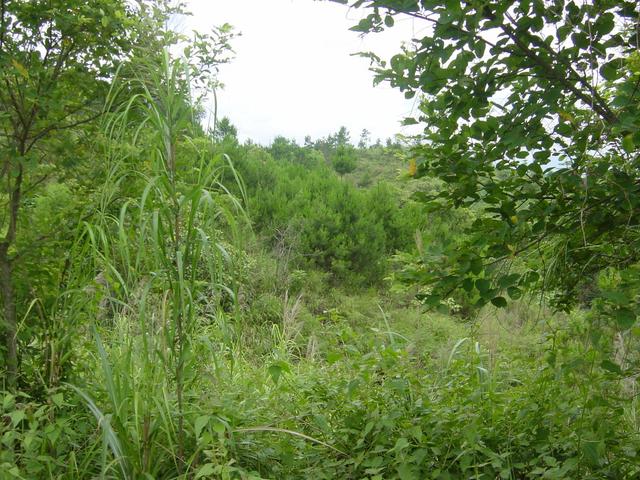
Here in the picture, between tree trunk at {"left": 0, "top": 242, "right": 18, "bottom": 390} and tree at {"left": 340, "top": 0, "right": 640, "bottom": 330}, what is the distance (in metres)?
1.74

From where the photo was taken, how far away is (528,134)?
215cm

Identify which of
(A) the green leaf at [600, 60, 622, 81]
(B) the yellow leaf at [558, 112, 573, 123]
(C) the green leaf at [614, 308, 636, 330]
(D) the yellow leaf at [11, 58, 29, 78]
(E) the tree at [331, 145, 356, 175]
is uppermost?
(E) the tree at [331, 145, 356, 175]

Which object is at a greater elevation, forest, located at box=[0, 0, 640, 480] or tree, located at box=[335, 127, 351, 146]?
tree, located at box=[335, 127, 351, 146]

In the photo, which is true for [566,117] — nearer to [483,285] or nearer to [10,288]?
Answer: [483,285]

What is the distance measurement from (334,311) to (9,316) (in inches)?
56.5

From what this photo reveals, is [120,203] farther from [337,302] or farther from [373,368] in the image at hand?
[337,302]

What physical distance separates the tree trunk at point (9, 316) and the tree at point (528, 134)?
1.74 m

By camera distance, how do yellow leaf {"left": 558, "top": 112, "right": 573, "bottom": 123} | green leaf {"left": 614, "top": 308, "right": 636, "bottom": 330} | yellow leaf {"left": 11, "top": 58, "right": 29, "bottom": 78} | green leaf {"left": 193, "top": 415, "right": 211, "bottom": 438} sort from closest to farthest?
green leaf {"left": 614, "top": 308, "right": 636, "bottom": 330}, green leaf {"left": 193, "top": 415, "right": 211, "bottom": 438}, yellow leaf {"left": 558, "top": 112, "right": 573, "bottom": 123}, yellow leaf {"left": 11, "top": 58, "right": 29, "bottom": 78}

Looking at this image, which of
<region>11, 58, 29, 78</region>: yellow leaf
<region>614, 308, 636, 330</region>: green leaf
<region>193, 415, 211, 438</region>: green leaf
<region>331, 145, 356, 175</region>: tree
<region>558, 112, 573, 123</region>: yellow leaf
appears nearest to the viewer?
<region>614, 308, 636, 330</region>: green leaf

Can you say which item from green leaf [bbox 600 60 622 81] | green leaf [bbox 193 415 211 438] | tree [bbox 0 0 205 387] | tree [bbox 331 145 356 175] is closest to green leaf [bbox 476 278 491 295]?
green leaf [bbox 600 60 622 81]

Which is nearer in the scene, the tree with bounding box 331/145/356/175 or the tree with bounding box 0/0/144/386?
the tree with bounding box 0/0/144/386

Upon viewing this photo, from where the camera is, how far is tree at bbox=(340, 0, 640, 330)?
6.90 feet

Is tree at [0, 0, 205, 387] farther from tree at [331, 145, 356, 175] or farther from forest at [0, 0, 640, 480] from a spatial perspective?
tree at [331, 145, 356, 175]

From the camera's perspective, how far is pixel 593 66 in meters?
2.18
